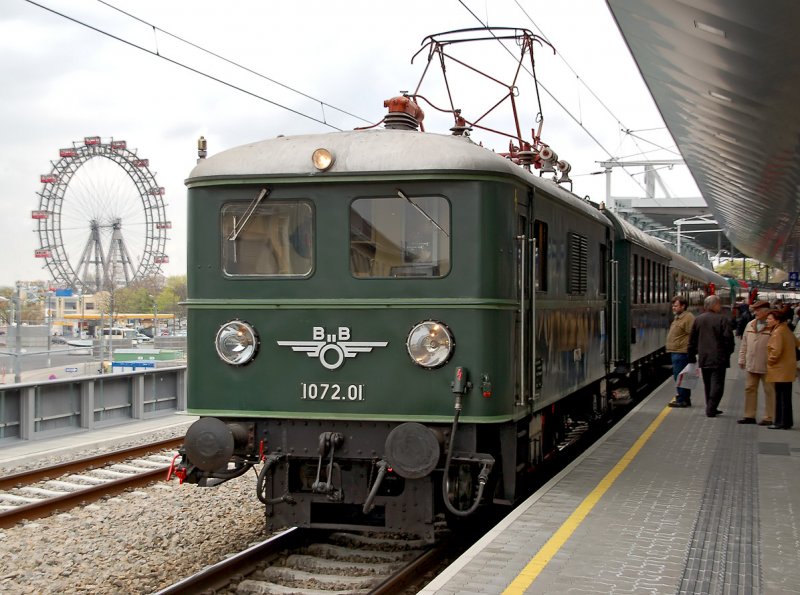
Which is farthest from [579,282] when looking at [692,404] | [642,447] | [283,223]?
[692,404]

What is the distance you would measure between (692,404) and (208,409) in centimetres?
1019

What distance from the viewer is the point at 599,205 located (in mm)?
12734

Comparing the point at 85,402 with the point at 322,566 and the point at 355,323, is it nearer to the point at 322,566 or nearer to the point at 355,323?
the point at 322,566

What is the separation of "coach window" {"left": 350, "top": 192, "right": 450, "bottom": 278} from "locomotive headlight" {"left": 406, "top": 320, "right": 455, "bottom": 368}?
0.39 m

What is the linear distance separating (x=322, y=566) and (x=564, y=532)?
5.93ft

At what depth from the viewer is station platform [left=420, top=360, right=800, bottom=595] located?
5578 mm

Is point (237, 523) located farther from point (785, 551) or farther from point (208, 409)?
point (785, 551)

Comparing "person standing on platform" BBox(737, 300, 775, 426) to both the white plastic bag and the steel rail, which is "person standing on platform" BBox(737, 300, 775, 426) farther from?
the steel rail

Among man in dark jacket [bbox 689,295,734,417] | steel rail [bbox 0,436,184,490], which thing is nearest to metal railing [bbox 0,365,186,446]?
steel rail [bbox 0,436,184,490]

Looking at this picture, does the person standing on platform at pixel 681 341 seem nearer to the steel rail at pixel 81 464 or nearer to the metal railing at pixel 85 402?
the steel rail at pixel 81 464

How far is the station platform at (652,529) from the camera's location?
5578 millimetres

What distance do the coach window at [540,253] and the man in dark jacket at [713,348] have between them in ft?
19.5

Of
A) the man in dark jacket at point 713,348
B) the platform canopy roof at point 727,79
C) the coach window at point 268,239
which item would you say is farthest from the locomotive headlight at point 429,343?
the man in dark jacket at point 713,348

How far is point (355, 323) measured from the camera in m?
7.03
